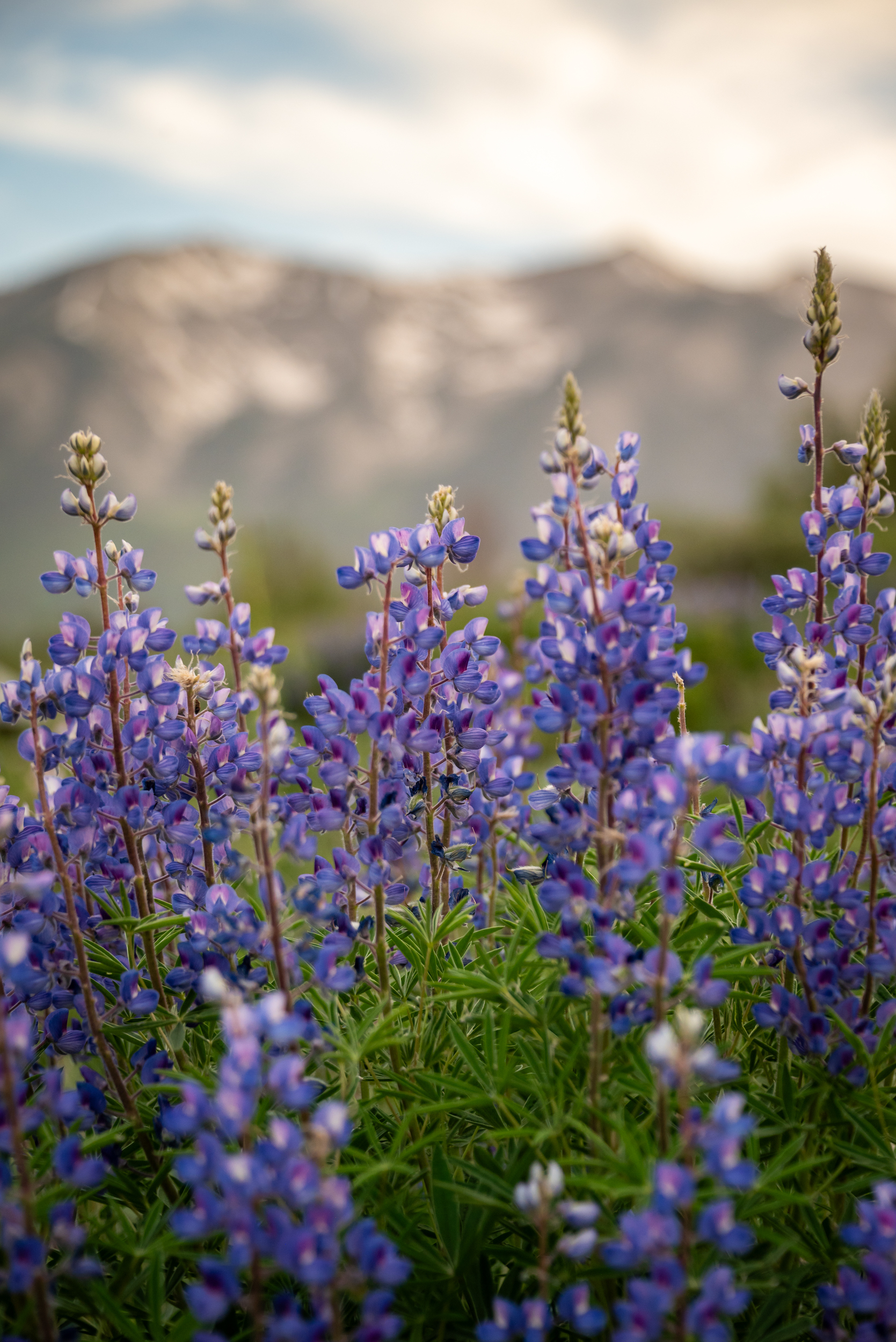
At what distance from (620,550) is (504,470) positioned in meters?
137

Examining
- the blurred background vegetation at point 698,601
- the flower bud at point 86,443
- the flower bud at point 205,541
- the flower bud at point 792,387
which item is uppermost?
the flower bud at point 792,387

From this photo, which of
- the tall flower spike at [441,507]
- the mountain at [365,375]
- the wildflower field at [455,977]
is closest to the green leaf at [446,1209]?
the wildflower field at [455,977]

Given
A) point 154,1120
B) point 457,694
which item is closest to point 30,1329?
point 154,1120

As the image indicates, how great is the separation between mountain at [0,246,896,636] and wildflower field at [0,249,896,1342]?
122 m

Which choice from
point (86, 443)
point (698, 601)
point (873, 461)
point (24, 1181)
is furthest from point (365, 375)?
point (24, 1181)

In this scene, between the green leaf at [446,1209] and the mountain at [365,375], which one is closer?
the green leaf at [446,1209]

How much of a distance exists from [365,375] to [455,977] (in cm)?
16240

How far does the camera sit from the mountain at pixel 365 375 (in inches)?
5349

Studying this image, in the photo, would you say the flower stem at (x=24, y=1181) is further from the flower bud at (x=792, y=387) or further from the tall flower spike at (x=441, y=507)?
the flower bud at (x=792, y=387)

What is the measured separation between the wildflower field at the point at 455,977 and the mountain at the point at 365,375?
12181 centimetres

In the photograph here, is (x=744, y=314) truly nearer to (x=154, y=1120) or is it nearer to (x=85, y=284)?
(x=85, y=284)

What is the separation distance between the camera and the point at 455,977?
6.84 feet

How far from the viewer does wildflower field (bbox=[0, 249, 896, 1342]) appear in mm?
1560

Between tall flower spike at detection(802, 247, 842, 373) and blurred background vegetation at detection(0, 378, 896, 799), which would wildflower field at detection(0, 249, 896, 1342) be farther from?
blurred background vegetation at detection(0, 378, 896, 799)
